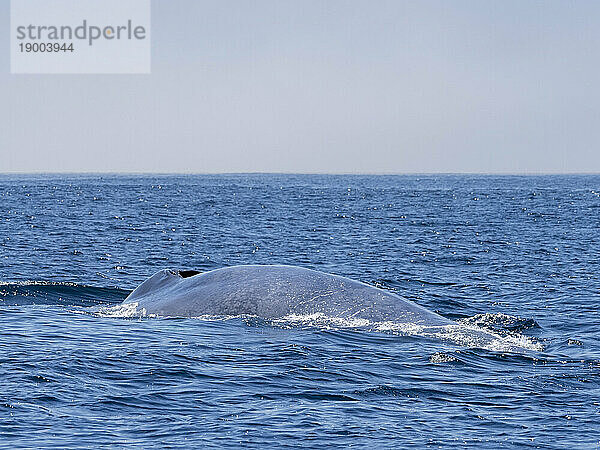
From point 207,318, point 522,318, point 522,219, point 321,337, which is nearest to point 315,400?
point 321,337

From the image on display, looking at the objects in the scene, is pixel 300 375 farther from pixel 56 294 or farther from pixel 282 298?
pixel 56 294

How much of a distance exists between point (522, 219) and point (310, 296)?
171 ft

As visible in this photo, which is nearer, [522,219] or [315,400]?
[315,400]

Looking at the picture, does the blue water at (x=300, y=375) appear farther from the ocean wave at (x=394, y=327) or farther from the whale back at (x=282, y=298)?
the whale back at (x=282, y=298)

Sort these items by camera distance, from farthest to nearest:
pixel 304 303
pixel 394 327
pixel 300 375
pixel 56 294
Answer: pixel 56 294 → pixel 304 303 → pixel 394 327 → pixel 300 375

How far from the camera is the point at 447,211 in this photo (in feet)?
259

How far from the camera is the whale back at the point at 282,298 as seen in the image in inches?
644

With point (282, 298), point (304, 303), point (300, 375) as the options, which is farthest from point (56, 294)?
point (300, 375)

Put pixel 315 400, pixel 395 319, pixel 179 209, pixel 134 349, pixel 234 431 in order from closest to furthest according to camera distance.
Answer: pixel 234 431, pixel 315 400, pixel 134 349, pixel 395 319, pixel 179 209

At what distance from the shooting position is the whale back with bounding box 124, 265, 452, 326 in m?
16.4

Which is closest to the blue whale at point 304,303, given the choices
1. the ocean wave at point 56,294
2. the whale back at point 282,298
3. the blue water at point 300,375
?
the whale back at point 282,298

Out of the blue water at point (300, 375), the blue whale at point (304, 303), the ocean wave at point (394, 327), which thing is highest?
the blue whale at point (304, 303)

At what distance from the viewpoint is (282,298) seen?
16.5m

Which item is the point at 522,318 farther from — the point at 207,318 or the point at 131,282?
the point at 131,282
